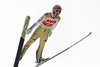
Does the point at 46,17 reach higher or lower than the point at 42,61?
higher

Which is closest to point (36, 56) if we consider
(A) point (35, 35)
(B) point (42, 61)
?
(B) point (42, 61)

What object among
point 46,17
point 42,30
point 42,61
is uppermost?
point 46,17

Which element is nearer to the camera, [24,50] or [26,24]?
[26,24]

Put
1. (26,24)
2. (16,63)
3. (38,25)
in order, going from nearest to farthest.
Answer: (26,24) → (16,63) → (38,25)

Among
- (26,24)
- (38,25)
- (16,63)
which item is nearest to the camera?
(26,24)

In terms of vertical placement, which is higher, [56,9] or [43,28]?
[56,9]

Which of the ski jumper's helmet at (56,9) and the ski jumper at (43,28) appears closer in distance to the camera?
the ski jumper's helmet at (56,9)

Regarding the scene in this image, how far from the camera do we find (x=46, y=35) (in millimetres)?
5777

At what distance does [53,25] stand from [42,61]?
3.28 ft

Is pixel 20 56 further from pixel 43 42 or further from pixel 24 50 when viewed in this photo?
pixel 43 42

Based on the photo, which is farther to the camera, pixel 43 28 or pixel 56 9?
pixel 43 28

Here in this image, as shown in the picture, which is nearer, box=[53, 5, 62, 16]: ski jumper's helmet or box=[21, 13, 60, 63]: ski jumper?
box=[53, 5, 62, 16]: ski jumper's helmet

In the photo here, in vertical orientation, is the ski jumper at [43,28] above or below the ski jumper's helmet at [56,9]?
below

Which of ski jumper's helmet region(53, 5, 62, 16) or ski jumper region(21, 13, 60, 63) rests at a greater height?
ski jumper's helmet region(53, 5, 62, 16)
